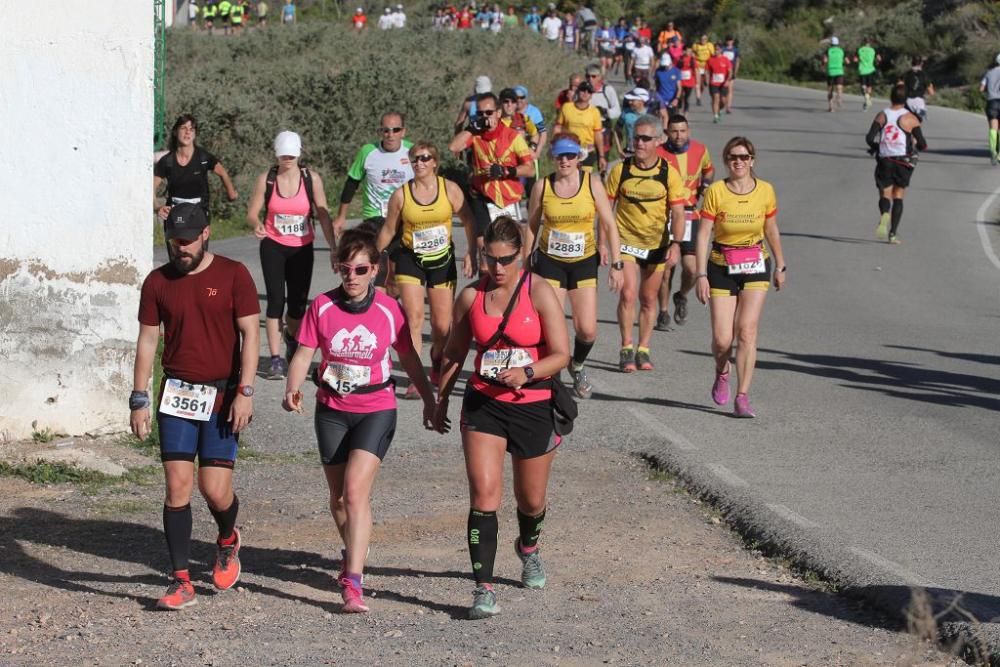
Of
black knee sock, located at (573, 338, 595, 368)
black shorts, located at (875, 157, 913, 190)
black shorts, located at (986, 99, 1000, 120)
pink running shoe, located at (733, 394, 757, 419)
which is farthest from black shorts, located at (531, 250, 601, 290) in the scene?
black shorts, located at (986, 99, 1000, 120)

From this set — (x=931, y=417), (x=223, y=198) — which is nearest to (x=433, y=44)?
(x=223, y=198)

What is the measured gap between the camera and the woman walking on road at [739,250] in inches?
425

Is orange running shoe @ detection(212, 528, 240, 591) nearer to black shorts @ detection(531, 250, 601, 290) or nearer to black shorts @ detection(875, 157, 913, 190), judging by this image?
black shorts @ detection(531, 250, 601, 290)

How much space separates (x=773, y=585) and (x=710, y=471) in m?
2.17

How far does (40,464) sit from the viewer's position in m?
9.63

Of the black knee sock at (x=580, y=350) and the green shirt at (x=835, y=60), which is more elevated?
the green shirt at (x=835, y=60)

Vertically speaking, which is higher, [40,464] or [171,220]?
[171,220]

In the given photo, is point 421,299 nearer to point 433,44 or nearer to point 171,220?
point 171,220

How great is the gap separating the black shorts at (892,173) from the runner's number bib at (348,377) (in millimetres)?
14311

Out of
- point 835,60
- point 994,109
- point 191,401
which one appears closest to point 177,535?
point 191,401

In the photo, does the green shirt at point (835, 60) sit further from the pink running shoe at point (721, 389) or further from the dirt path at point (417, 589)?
the dirt path at point (417, 589)

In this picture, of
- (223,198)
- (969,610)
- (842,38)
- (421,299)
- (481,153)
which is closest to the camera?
(969,610)

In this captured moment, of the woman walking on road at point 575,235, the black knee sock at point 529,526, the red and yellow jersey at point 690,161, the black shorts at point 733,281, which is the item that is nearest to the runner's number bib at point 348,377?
the black knee sock at point 529,526

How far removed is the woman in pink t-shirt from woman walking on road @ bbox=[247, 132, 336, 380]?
4833 mm
